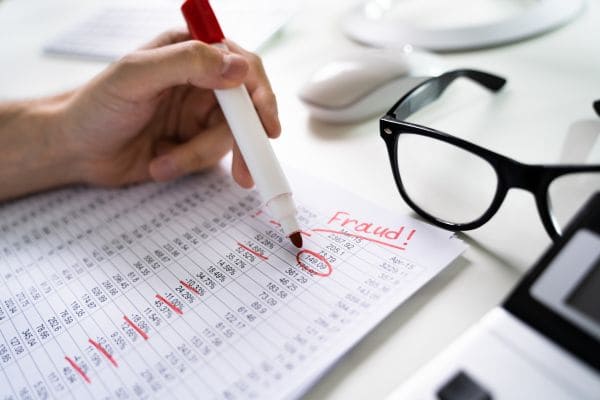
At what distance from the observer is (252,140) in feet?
1.38

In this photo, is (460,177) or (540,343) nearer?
(540,343)

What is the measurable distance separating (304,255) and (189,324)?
0.10 m

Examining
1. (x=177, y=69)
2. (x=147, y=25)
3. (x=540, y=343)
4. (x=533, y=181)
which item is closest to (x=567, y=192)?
(x=533, y=181)

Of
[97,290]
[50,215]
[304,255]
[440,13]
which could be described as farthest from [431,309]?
[440,13]

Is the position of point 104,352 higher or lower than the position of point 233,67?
lower

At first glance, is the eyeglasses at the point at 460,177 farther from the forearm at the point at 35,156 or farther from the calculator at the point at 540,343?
the forearm at the point at 35,156

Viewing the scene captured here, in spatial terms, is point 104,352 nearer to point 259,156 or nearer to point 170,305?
point 170,305

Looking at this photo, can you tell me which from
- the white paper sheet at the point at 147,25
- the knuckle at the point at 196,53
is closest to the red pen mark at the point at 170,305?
the knuckle at the point at 196,53

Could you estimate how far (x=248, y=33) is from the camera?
0.77m

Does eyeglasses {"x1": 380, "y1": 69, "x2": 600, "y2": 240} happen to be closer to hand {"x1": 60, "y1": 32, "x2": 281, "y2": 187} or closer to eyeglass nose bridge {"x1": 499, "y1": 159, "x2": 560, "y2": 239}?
eyeglass nose bridge {"x1": 499, "y1": 159, "x2": 560, "y2": 239}

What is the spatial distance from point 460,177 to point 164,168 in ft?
1.01

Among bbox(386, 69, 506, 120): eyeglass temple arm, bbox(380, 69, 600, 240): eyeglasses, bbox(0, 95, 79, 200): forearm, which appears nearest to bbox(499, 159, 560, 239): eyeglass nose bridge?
bbox(380, 69, 600, 240): eyeglasses

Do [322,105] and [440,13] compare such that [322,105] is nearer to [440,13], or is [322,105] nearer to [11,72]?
[440,13]

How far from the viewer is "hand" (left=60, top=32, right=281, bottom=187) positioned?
17.4 inches
